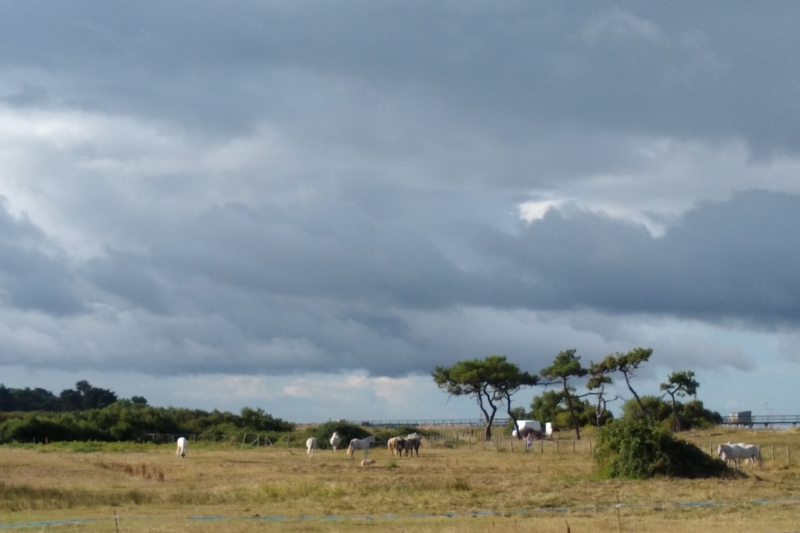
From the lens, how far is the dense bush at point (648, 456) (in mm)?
38344

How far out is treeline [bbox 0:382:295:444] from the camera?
92.1 m

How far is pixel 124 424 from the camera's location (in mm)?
101062

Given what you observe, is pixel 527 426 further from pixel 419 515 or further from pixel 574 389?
pixel 419 515

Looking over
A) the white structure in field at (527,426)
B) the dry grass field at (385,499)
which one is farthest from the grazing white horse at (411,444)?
the white structure in field at (527,426)

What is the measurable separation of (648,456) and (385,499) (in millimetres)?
15499

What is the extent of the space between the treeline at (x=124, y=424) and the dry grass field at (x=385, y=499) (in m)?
49.0

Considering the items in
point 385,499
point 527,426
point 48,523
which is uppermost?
point 527,426


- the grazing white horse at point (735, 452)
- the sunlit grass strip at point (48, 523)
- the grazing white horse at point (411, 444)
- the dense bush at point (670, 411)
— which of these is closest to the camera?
the sunlit grass strip at point (48, 523)

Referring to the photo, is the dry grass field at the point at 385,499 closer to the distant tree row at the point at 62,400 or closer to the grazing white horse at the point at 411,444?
the grazing white horse at the point at 411,444

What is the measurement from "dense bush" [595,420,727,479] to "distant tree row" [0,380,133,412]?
12685 cm

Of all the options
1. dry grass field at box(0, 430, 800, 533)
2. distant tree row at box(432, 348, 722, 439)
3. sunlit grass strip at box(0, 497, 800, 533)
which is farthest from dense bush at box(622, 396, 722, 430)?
sunlit grass strip at box(0, 497, 800, 533)

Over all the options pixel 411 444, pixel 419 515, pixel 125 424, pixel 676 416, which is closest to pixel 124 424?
pixel 125 424

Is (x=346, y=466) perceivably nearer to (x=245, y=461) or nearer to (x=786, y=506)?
(x=245, y=461)

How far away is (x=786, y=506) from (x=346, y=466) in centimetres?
2472
